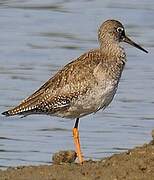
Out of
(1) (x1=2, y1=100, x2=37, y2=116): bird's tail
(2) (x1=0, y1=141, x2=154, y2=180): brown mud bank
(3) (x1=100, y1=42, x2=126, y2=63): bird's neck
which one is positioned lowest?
(2) (x1=0, y1=141, x2=154, y2=180): brown mud bank

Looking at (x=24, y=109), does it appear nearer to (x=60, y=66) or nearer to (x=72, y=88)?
(x=72, y=88)

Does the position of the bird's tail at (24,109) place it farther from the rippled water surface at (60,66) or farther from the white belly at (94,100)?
the rippled water surface at (60,66)

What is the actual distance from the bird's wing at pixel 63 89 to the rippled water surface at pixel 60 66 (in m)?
1.18

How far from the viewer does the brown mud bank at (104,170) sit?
34.7 ft

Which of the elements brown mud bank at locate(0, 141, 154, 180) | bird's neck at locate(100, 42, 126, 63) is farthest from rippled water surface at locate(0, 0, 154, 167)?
brown mud bank at locate(0, 141, 154, 180)

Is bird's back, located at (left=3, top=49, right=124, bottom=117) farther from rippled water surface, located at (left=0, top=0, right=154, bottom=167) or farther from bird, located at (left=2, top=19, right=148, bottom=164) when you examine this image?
rippled water surface, located at (left=0, top=0, right=154, bottom=167)

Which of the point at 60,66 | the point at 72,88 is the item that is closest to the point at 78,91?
the point at 72,88

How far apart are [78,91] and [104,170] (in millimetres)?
1804

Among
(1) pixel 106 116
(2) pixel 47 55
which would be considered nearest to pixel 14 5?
(2) pixel 47 55

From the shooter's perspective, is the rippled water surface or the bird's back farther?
the rippled water surface

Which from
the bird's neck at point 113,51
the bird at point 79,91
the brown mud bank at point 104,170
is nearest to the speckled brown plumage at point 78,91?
the bird at point 79,91

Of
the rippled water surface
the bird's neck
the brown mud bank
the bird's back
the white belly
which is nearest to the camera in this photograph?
the brown mud bank

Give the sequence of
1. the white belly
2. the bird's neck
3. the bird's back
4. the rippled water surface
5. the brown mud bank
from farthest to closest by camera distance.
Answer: the rippled water surface
the bird's neck
the bird's back
the white belly
the brown mud bank

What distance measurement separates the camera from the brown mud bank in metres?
10.6
